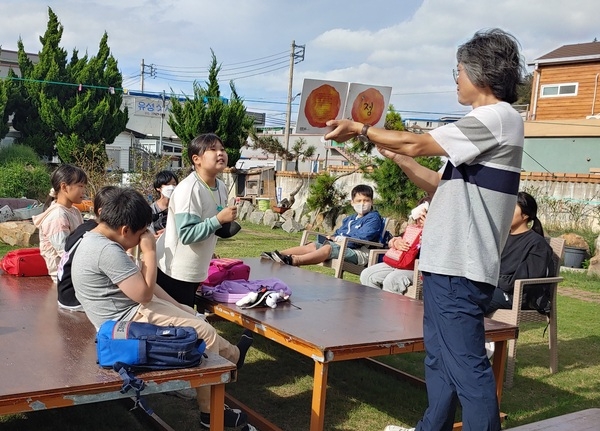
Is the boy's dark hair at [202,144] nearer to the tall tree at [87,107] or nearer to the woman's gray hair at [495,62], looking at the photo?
the woman's gray hair at [495,62]

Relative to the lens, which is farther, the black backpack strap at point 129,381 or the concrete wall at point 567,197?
the concrete wall at point 567,197

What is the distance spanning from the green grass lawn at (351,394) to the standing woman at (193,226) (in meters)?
0.73

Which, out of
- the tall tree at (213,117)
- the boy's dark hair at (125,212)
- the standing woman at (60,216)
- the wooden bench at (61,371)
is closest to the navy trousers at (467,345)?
the wooden bench at (61,371)

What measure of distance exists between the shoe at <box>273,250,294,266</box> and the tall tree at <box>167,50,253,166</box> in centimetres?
1148

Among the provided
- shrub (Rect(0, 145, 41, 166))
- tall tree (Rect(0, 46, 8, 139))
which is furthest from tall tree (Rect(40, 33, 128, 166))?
shrub (Rect(0, 145, 41, 166))

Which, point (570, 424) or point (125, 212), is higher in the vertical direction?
point (125, 212)

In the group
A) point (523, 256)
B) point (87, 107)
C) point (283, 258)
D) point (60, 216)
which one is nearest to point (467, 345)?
point (523, 256)

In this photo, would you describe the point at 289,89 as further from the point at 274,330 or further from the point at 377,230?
the point at 274,330

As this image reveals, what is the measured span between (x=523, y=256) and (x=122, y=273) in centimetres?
297

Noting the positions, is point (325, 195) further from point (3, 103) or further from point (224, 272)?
point (3, 103)

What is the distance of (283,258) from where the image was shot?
18.8ft

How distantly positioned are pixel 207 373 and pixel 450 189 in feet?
4.07

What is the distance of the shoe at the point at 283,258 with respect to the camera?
5.62 meters

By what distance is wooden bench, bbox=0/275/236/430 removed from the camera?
211 cm
